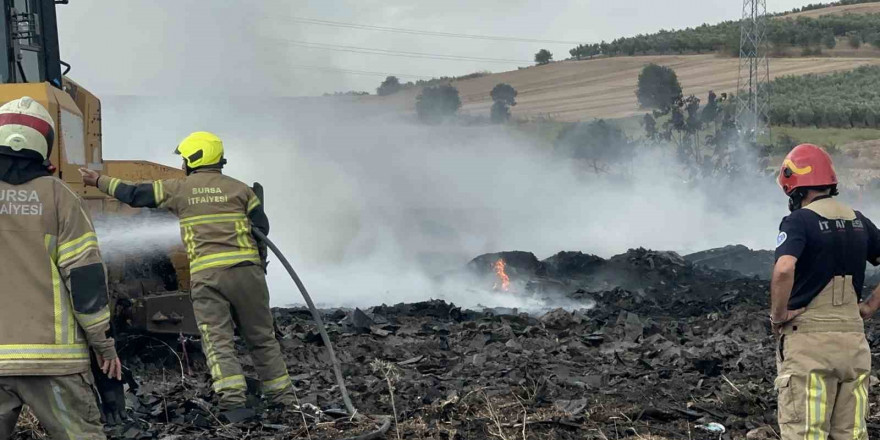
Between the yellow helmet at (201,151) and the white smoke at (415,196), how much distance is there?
29.4 ft

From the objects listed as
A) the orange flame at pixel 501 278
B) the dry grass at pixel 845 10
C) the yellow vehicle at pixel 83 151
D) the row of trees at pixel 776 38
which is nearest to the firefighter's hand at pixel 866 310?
the yellow vehicle at pixel 83 151

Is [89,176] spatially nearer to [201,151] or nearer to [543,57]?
[201,151]

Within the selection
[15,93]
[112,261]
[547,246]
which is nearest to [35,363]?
[15,93]

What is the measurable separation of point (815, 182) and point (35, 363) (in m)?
3.95

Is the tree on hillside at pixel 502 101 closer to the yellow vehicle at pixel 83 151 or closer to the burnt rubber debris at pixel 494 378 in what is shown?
the burnt rubber debris at pixel 494 378

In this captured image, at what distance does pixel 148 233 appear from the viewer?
27.9 ft

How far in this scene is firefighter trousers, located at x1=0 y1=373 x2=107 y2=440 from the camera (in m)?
4.40

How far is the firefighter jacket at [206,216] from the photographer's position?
22.5ft

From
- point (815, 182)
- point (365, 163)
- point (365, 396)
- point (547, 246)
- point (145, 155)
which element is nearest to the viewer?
point (815, 182)

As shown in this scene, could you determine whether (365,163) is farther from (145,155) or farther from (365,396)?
(365,396)

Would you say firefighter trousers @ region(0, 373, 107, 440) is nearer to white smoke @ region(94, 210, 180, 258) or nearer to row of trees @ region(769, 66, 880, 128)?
white smoke @ region(94, 210, 180, 258)

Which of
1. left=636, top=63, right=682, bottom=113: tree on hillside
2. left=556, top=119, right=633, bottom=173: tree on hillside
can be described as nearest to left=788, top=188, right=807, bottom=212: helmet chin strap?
left=556, top=119, right=633, bottom=173: tree on hillside

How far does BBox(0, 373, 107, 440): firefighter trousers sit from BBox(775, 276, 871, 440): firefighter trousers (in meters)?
3.46

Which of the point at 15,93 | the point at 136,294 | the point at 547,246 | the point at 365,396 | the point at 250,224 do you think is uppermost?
the point at 15,93
